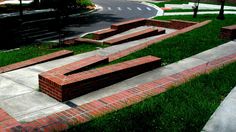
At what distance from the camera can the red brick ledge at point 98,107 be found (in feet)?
19.1

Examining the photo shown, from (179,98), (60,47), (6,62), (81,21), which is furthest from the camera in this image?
(81,21)

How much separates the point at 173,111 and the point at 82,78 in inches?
100

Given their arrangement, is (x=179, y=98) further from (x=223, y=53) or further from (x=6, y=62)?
(x=6, y=62)

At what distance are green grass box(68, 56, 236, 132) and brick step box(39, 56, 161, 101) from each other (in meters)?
1.56

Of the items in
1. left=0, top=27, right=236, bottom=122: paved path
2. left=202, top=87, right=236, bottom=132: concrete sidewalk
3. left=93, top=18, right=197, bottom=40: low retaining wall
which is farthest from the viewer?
left=93, top=18, right=197, bottom=40: low retaining wall

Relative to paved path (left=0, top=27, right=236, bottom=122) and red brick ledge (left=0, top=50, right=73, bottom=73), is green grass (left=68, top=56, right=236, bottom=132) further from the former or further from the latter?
red brick ledge (left=0, top=50, right=73, bottom=73)

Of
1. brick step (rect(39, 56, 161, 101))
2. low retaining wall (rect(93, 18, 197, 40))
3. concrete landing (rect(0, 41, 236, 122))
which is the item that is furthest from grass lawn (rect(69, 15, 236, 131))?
low retaining wall (rect(93, 18, 197, 40))

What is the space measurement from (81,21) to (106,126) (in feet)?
76.9

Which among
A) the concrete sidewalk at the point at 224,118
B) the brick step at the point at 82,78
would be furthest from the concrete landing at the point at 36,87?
the concrete sidewalk at the point at 224,118

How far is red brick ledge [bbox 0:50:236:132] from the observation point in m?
5.84

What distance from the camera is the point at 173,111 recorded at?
6324mm

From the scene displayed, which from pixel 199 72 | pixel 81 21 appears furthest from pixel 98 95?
pixel 81 21

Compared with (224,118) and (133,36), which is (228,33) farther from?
(224,118)

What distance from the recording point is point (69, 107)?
704cm
